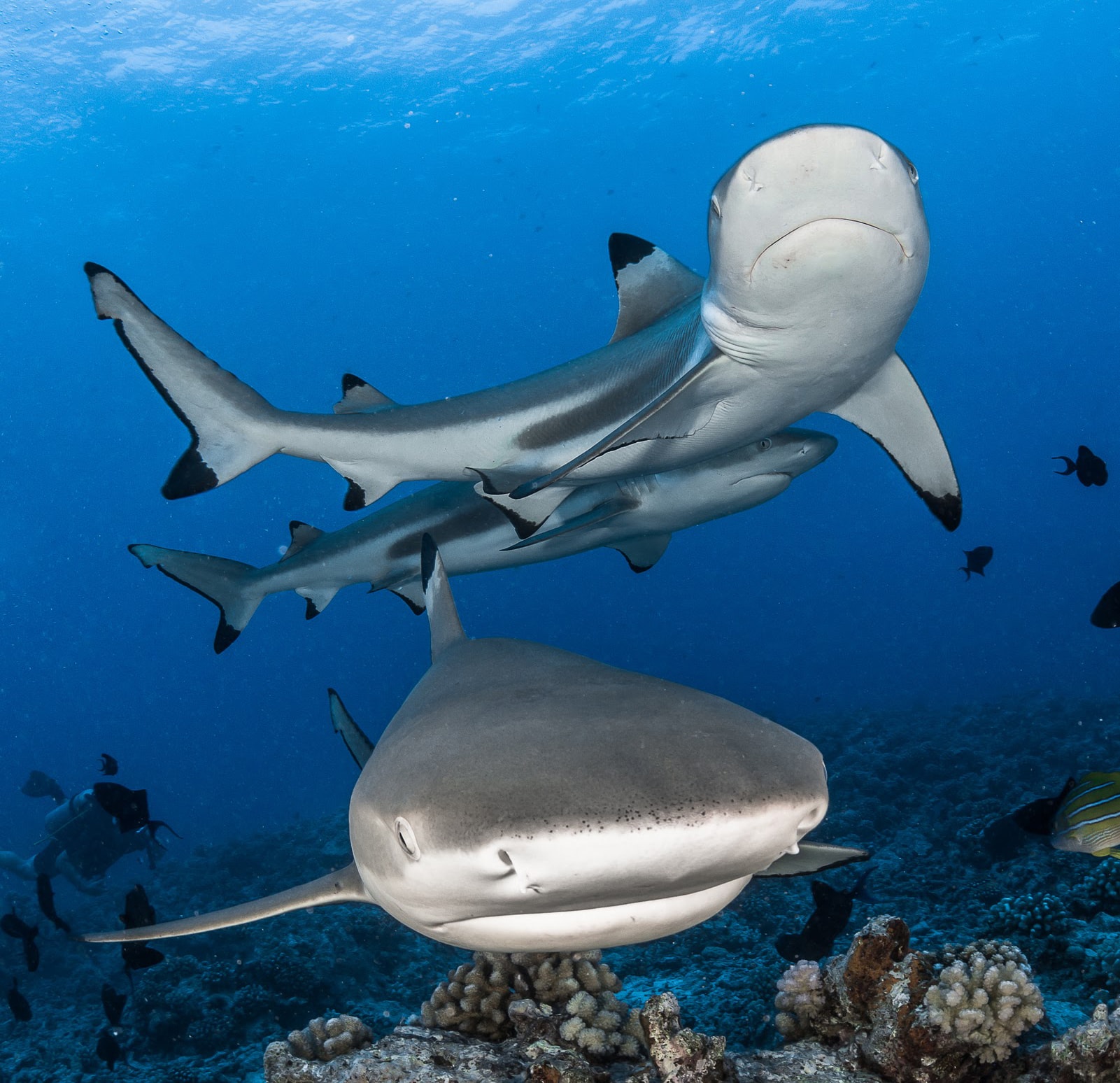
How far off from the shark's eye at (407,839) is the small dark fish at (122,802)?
19.4ft

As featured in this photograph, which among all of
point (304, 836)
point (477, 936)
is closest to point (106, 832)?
point (304, 836)

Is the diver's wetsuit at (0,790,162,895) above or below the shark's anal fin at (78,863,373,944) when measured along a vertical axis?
below

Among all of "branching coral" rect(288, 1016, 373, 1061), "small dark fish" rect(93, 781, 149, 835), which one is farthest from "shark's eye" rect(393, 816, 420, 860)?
"small dark fish" rect(93, 781, 149, 835)

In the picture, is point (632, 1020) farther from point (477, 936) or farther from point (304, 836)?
point (304, 836)

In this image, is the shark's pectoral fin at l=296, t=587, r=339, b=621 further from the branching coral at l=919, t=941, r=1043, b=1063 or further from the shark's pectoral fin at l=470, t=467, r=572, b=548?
the branching coral at l=919, t=941, r=1043, b=1063

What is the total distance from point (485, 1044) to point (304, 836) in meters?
17.8

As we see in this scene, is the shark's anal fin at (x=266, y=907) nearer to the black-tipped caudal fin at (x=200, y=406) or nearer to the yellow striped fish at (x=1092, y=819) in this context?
the black-tipped caudal fin at (x=200, y=406)

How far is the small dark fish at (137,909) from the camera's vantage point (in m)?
5.03

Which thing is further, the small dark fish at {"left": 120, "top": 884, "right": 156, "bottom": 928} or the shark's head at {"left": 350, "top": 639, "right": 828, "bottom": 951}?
the small dark fish at {"left": 120, "top": 884, "right": 156, "bottom": 928}

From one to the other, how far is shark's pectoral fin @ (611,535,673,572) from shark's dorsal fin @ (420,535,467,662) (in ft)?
15.1

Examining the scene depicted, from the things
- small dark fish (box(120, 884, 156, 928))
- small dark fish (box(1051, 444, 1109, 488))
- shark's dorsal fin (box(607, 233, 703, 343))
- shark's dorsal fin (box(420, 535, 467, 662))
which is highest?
shark's dorsal fin (box(607, 233, 703, 343))

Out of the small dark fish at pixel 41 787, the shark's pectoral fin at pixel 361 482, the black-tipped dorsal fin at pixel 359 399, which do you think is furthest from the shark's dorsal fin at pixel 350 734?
the small dark fish at pixel 41 787

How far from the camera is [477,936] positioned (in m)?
1.95

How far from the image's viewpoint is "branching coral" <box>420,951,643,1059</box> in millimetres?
3078
